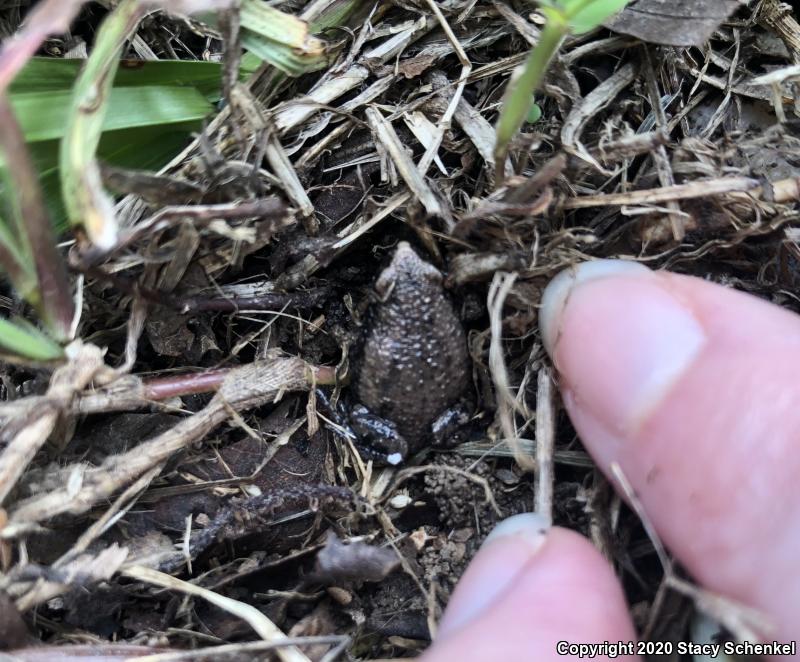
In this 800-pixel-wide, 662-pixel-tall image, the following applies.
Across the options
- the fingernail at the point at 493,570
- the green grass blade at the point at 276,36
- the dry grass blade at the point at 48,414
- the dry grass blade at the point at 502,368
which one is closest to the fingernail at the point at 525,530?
the fingernail at the point at 493,570

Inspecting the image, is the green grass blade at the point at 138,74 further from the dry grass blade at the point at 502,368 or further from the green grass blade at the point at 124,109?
the dry grass blade at the point at 502,368

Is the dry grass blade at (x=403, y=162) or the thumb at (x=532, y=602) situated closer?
the thumb at (x=532, y=602)

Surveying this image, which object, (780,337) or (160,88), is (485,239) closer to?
(780,337)

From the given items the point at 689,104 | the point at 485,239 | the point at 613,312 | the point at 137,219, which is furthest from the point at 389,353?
the point at 689,104

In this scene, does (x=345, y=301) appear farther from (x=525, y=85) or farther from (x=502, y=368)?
(x=525, y=85)

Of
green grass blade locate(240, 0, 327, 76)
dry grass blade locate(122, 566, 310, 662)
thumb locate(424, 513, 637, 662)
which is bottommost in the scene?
dry grass blade locate(122, 566, 310, 662)

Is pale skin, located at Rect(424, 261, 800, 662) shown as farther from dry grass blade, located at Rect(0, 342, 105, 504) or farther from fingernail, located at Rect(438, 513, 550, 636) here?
dry grass blade, located at Rect(0, 342, 105, 504)

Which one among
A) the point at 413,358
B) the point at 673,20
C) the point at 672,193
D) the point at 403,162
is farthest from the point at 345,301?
the point at 673,20

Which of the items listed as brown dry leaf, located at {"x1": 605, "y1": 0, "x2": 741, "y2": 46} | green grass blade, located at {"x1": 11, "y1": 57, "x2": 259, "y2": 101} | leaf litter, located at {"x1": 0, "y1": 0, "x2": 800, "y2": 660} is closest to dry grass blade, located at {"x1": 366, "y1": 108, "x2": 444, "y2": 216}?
leaf litter, located at {"x1": 0, "y1": 0, "x2": 800, "y2": 660}
